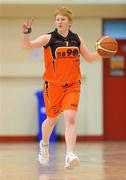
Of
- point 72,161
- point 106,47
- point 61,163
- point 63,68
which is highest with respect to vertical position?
point 106,47

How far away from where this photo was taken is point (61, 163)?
26.2 ft

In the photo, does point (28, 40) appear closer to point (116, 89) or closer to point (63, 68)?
point (63, 68)

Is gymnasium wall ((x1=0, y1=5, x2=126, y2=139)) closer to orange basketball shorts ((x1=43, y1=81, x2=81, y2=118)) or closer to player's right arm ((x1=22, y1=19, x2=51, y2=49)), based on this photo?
orange basketball shorts ((x1=43, y1=81, x2=81, y2=118))

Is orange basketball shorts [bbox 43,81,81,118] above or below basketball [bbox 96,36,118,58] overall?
below

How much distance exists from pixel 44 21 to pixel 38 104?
6.73ft

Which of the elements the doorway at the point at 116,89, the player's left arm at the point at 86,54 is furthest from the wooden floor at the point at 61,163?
the player's left arm at the point at 86,54

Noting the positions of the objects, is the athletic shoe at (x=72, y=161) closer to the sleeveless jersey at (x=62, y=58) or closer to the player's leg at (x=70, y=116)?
the player's leg at (x=70, y=116)

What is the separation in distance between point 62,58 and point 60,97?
51 centimetres

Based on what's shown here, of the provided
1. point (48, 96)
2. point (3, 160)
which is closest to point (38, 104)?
point (3, 160)

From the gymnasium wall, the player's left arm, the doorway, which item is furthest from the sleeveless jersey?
the doorway

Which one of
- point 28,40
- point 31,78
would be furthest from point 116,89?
point 28,40

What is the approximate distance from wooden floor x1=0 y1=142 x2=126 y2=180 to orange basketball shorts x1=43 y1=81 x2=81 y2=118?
2.75 feet

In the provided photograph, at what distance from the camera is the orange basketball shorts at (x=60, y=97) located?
21.0 ft

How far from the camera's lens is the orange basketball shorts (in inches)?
252
